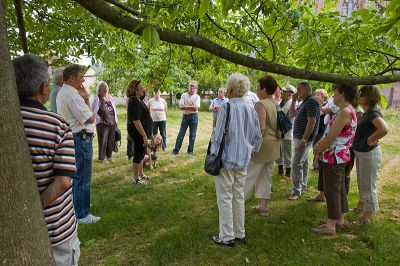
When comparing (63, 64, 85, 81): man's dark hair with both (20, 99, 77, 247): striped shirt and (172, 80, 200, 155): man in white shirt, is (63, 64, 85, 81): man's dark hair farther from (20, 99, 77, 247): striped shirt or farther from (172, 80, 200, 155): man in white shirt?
(172, 80, 200, 155): man in white shirt

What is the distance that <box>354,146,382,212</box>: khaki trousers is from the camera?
14.4 feet

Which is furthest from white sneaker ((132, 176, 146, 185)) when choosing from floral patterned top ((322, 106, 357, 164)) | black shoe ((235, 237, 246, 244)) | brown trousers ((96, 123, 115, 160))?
floral patterned top ((322, 106, 357, 164))

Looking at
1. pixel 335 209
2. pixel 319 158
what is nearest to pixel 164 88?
pixel 319 158

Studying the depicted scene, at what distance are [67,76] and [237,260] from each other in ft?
9.59

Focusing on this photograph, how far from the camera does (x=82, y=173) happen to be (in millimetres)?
4375

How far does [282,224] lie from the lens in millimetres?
4547

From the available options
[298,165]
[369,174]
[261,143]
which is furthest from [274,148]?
[369,174]

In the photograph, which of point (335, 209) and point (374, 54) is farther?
point (374, 54)

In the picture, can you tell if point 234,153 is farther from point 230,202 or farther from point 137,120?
point 137,120

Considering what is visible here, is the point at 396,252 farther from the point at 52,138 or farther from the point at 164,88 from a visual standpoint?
the point at 52,138

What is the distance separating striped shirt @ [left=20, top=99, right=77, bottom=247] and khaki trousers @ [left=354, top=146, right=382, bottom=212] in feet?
12.7

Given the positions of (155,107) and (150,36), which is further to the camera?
(155,107)

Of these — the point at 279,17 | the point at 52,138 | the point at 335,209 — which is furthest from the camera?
the point at 335,209

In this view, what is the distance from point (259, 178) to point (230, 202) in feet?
3.69
